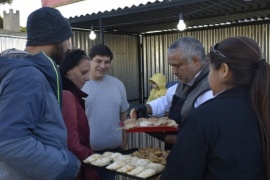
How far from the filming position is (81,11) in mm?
7723

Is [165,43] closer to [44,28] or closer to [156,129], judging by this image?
[156,129]

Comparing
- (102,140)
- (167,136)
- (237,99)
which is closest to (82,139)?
(167,136)

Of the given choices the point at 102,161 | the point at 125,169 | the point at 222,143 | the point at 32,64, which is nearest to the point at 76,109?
the point at 102,161

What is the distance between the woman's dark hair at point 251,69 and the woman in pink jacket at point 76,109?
1239 millimetres

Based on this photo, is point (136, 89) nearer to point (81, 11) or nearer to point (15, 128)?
point (81, 11)

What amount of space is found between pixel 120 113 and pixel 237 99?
2.53 metres

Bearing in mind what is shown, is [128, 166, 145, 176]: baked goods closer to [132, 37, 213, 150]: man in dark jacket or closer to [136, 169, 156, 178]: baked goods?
[136, 169, 156, 178]: baked goods

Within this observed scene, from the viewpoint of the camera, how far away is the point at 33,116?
4.54 feet

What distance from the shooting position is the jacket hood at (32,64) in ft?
4.68

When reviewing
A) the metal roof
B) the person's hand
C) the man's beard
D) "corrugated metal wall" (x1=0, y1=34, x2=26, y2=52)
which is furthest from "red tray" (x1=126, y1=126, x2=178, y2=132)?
"corrugated metal wall" (x1=0, y1=34, x2=26, y2=52)

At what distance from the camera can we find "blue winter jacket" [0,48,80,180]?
1.34m

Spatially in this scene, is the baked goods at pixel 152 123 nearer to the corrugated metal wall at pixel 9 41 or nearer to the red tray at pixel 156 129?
the red tray at pixel 156 129

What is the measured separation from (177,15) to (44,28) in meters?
4.53

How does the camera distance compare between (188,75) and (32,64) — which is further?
(188,75)
